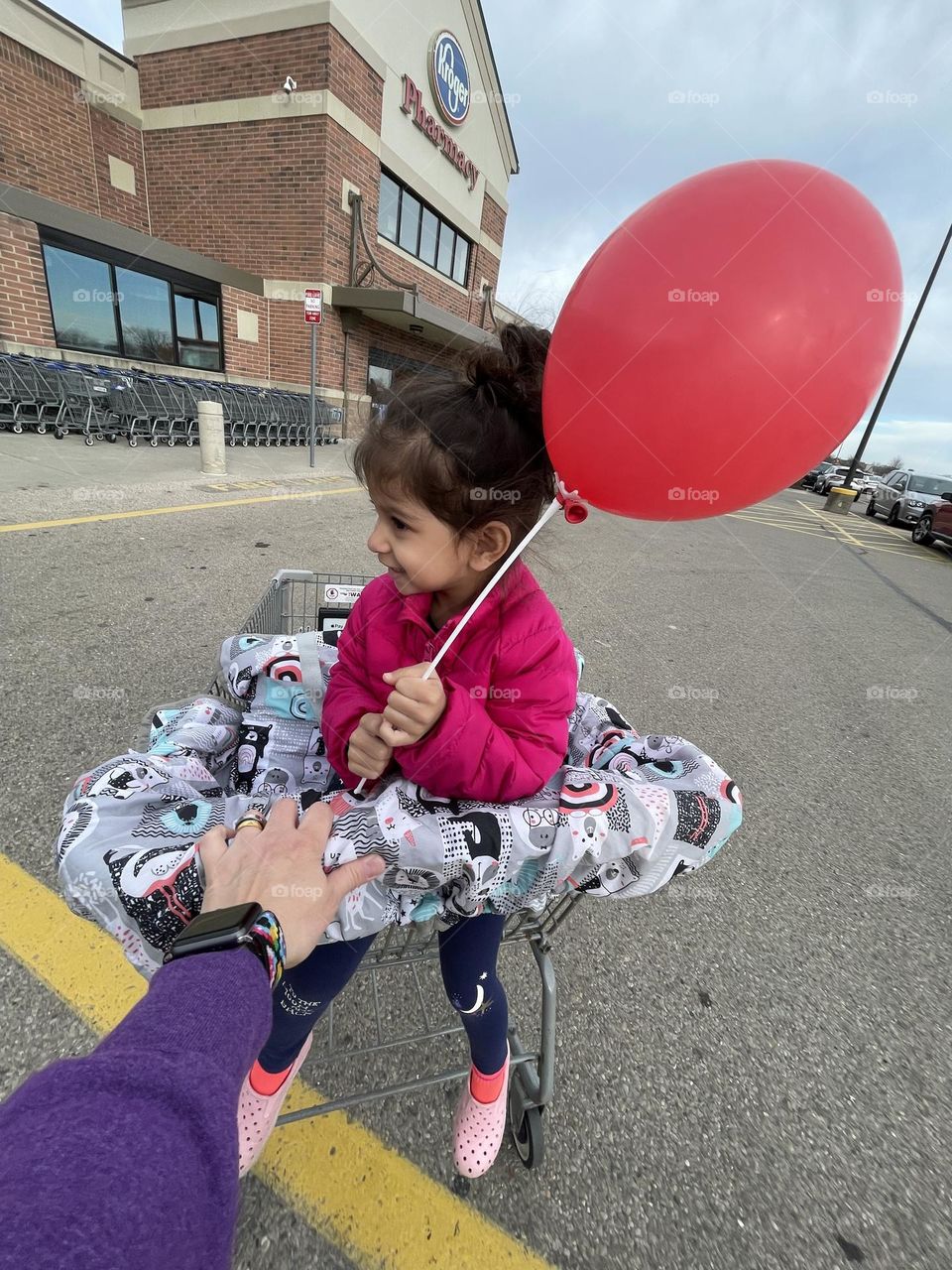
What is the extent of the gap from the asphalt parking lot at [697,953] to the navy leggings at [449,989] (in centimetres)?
21

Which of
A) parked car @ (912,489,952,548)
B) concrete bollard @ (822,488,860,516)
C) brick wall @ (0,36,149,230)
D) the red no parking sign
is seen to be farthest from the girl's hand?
concrete bollard @ (822,488,860,516)

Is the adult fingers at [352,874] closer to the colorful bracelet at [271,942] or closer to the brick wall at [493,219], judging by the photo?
the colorful bracelet at [271,942]

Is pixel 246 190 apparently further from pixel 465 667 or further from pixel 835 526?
pixel 835 526

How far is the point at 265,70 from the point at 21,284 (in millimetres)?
6824

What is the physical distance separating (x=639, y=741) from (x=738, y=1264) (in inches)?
44.8

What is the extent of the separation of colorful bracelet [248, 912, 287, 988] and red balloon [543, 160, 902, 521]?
3.16 ft

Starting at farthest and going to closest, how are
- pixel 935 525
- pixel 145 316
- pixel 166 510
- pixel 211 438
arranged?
pixel 935 525, pixel 145 316, pixel 211 438, pixel 166 510

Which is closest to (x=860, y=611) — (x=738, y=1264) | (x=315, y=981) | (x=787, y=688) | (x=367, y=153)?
(x=787, y=688)

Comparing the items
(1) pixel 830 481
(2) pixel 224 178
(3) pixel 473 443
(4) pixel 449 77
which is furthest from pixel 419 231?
(1) pixel 830 481

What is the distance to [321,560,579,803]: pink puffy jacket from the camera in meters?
1.22

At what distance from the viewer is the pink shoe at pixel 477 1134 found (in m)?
1.36

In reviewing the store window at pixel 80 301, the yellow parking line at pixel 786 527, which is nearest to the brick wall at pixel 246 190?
the store window at pixel 80 301

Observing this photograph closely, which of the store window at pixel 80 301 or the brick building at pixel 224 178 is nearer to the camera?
the store window at pixel 80 301

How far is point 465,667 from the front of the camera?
1.39 meters
